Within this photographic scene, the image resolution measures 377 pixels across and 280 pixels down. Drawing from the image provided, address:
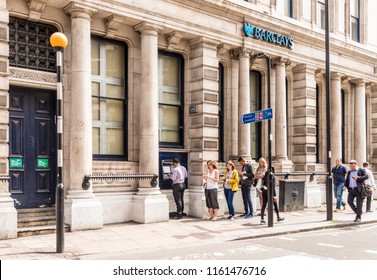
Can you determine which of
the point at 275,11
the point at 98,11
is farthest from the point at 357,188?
the point at 98,11

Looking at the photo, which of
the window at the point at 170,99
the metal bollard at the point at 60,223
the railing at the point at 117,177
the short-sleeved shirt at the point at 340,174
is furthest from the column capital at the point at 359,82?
the metal bollard at the point at 60,223

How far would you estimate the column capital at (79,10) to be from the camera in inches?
448

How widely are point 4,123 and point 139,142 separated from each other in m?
4.20

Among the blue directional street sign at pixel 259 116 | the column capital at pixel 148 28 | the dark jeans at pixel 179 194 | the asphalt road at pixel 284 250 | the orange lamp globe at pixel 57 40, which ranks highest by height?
the column capital at pixel 148 28

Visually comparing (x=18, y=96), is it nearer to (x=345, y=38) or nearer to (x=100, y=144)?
(x=100, y=144)

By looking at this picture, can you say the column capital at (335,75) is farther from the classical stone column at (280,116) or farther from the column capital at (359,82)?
the classical stone column at (280,116)

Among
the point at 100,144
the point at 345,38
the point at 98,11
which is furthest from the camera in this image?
the point at 345,38

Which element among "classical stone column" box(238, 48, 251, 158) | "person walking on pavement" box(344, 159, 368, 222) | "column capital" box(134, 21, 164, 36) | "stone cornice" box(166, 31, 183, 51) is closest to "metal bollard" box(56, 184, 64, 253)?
"column capital" box(134, 21, 164, 36)

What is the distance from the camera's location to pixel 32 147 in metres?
11.5

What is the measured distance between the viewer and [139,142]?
13.2 metres

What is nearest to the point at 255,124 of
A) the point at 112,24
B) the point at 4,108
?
the point at 112,24

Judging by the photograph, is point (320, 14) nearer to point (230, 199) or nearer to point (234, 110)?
point (234, 110)

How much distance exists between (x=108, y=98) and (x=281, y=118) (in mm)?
7459

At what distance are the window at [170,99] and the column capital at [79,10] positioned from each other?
322 centimetres
